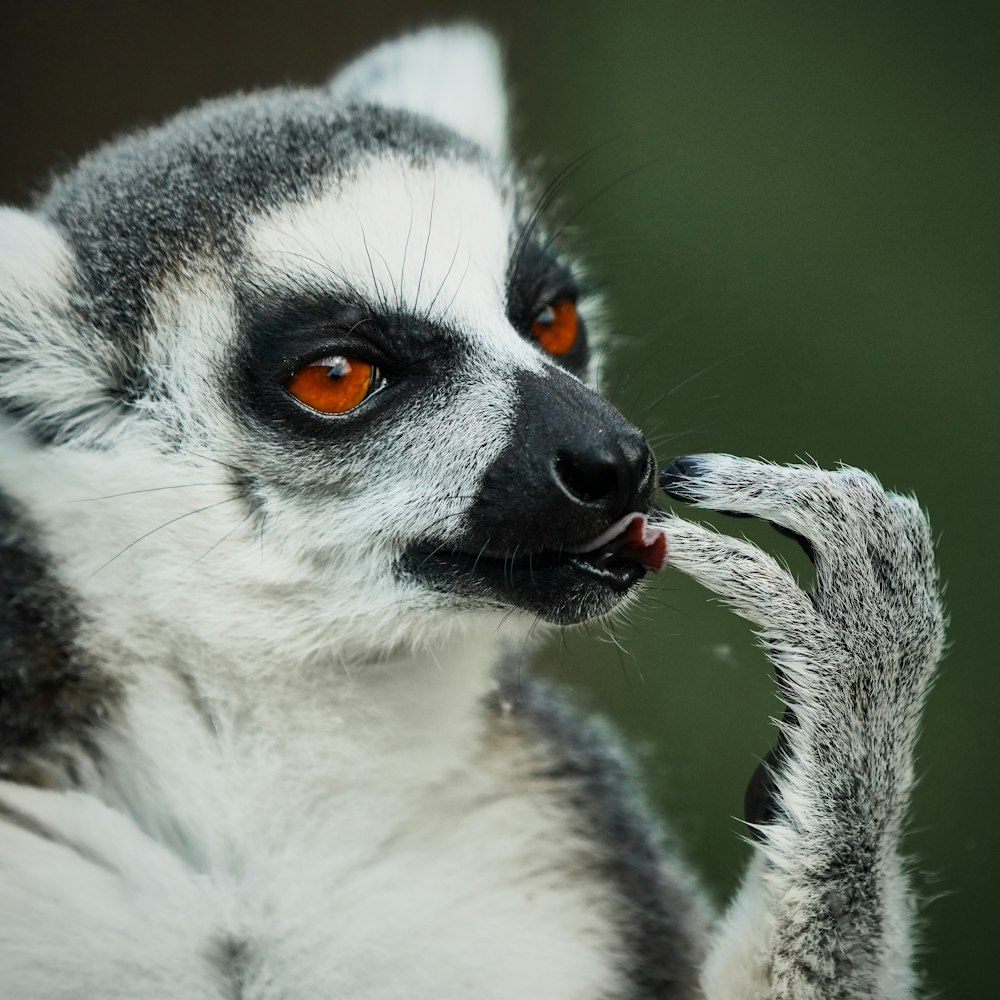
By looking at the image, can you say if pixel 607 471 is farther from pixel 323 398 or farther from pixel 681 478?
pixel 323 398

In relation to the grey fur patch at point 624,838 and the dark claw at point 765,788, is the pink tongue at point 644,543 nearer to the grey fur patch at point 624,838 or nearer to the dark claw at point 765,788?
the dark claw at point 765,788

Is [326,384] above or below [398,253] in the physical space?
below

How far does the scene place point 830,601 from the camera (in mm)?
1238

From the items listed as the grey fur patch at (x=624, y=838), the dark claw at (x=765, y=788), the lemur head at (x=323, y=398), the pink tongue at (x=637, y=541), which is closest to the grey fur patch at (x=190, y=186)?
the lemur head at (x=323, y=398)

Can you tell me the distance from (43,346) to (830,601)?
96 cm

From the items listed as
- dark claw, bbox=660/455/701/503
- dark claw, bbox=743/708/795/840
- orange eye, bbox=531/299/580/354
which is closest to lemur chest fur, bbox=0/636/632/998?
dark claw, bbox=743/708/795/840

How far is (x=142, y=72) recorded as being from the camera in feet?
5.86

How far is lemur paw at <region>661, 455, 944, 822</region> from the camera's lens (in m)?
1.21

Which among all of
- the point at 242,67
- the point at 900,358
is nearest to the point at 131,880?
the point at 900,358

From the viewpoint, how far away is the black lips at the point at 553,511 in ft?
3.69

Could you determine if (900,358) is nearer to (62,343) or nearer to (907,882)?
(907,882)

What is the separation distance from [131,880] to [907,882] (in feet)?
3.03

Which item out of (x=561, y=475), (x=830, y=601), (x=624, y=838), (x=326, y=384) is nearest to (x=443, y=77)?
(x=326, y=384)

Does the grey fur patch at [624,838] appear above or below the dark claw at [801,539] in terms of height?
below
